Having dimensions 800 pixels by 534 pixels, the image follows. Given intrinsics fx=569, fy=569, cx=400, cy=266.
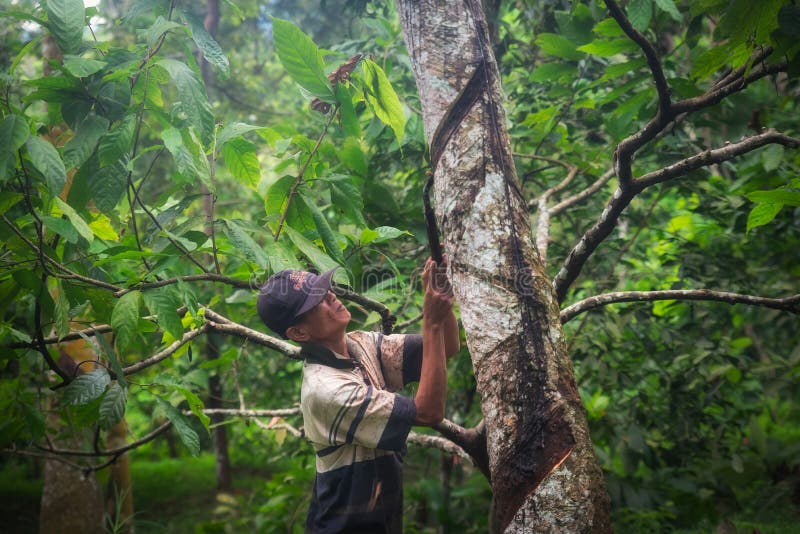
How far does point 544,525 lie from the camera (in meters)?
1.24

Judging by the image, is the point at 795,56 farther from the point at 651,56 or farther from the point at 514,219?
the point at 514,219

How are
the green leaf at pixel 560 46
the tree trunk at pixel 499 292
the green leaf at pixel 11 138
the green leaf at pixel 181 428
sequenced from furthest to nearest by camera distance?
the green leaf at pixel 560 46, the green leaf at pixel 181 428, the green leaf at pixel 11 138, the tree trunk at pixel 499 292

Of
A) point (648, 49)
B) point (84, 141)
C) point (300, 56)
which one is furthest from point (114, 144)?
point (648, 49)

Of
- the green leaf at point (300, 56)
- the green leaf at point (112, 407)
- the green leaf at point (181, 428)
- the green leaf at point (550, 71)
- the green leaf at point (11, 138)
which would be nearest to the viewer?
the green leaf at point (11, 138)

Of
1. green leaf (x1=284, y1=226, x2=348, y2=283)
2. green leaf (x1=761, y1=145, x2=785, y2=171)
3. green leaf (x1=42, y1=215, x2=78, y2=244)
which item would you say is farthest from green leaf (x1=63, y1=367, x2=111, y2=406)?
green leaf (x1=761, y1=145, x2=785, y2=171)

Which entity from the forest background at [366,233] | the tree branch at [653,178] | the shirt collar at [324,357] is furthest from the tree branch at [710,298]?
the shirt collar at [324,357]

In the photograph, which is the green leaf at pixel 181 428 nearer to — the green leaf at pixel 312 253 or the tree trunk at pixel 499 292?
the green leaf at pixel 312 253

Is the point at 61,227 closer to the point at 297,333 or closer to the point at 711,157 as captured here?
the point at 297,333

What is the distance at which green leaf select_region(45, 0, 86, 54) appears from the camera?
157 cm

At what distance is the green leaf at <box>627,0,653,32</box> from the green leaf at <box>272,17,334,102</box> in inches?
41.1

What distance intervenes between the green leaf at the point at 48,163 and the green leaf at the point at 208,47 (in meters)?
0.58

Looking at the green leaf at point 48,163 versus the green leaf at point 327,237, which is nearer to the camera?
the green leaf at point 48,163

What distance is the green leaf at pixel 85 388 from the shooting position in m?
1.68

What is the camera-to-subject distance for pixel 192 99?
5.09ft
